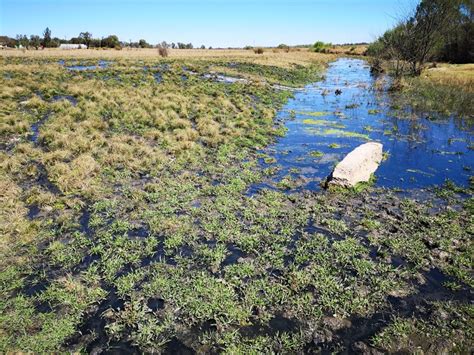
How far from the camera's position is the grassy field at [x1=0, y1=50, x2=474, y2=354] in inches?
258

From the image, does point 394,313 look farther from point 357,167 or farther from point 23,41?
point 23,41

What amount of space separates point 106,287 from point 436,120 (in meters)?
26.7

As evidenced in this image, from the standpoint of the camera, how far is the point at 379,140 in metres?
19.9

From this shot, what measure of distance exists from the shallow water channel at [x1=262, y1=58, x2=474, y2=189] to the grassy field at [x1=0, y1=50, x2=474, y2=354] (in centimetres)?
160

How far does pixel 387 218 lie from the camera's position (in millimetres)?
10898

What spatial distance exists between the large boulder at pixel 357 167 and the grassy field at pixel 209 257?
0.68 m

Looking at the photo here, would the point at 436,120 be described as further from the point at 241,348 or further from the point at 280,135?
the point at 241,348

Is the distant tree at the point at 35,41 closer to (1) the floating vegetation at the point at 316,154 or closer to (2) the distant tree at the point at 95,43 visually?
(2) the distant tree at the point at 95,43

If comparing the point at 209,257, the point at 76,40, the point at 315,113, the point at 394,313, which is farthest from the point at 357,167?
the point at 76,40

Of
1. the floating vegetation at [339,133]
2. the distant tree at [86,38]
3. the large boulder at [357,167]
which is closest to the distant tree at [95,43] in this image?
the distant tree at [86,38]

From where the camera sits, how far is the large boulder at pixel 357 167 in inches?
509

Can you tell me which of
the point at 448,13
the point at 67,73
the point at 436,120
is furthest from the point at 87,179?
the point at 448,13

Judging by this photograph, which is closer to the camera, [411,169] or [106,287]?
[106,287]

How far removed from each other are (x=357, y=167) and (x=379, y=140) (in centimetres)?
784
